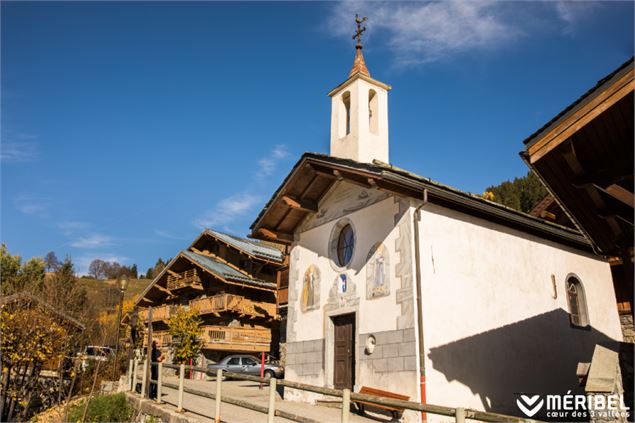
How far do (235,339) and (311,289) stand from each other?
1469cm

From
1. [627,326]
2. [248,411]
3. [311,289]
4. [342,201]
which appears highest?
[342,201]

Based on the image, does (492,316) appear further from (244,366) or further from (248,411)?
(244,366)

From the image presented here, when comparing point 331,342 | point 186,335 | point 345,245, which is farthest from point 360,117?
point 186,335

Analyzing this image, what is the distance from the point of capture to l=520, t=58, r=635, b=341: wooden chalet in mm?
6473

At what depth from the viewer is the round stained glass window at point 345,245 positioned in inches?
548

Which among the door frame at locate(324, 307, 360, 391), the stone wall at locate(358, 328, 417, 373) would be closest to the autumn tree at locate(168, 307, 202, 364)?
the door frame at locate(324, 307, 360, 391)

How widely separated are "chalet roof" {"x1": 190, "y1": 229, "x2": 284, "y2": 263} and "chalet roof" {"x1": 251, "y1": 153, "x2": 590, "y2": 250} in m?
13.5

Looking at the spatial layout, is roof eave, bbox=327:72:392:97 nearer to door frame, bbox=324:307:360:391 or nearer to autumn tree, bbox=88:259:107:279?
door frame, bbox=324:307:360:391

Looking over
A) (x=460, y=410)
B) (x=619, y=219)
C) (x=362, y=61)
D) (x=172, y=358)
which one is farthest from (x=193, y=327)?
(x=460, y=410)

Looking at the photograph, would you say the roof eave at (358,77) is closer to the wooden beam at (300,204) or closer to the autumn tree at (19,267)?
the wooden beam at (300,204)

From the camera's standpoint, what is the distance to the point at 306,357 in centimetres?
1427

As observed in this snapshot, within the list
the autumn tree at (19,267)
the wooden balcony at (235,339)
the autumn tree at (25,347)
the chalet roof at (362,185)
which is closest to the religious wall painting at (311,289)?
the chalet roof at (362,185)

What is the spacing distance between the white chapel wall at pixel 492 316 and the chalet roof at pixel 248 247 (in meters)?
17.1

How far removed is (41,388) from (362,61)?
1558 cm
